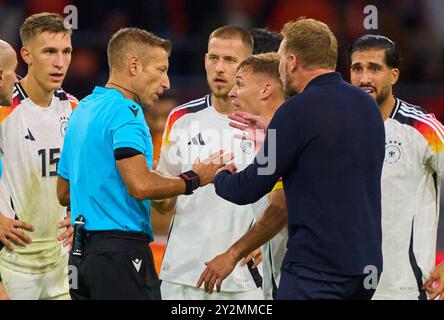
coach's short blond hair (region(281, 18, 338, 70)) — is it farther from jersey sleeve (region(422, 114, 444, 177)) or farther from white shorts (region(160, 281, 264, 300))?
white shorts (region(160, 281, 264, 300))

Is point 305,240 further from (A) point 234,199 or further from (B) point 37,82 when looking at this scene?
(B) point 37,82

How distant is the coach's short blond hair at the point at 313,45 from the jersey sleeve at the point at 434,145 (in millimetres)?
1236

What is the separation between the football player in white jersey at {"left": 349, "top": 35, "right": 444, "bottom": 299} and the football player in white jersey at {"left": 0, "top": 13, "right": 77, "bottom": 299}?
2026 millimetres

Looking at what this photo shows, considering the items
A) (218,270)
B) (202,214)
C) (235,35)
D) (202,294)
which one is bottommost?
(202,294)

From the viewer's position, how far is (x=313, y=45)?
4.55m

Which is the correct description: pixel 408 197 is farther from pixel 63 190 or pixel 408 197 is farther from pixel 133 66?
pixel 63 190

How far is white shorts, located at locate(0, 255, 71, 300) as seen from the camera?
596 centimetres

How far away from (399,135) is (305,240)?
1583 mm

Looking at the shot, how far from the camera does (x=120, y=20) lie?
36.0 ft

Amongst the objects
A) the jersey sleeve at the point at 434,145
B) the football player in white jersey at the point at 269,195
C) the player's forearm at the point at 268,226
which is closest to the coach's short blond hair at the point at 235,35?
the football player in white jersey at the point at 269,195

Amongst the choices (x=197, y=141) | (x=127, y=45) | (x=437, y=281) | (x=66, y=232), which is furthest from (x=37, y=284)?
(x=437, y=281)

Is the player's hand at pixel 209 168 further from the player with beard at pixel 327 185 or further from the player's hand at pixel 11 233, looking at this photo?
the player's hand at pixel 11 233

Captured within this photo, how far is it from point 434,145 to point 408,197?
35 cm
